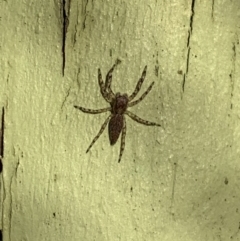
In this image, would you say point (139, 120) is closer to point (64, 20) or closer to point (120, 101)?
point (120, 101)

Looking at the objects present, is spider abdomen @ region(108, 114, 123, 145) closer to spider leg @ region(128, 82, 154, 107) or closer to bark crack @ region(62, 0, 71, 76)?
spider leg @ region(128, 82, 154, 107)

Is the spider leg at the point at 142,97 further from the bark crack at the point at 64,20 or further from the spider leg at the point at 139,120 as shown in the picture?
the bark crack at the point at 64,20

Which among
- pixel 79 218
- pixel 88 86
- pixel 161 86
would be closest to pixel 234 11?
pixel 161 86

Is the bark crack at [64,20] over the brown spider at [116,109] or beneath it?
over

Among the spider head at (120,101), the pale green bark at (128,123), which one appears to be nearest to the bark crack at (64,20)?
the pale green bark at (128,123)

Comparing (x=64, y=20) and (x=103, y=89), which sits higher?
(x=64, y=20)

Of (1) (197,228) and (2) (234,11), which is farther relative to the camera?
(1) (197,228)

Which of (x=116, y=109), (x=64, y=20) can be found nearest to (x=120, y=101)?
(x=116, y=109)

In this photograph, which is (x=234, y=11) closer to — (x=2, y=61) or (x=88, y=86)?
(x=88, y=86)
